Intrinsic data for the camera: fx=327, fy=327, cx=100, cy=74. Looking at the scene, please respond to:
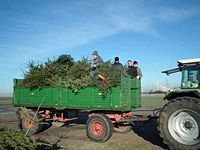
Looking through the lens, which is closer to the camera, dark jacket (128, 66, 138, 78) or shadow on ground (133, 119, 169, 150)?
shadow on ground (133, 119, 169, 150)

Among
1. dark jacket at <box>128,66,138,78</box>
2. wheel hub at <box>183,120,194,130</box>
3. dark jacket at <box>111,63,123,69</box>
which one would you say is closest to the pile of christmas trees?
dark jacket at <box>111,63,123,69</box>

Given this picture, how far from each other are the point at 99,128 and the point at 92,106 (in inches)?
31.8

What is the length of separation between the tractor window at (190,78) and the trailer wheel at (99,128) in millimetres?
3011

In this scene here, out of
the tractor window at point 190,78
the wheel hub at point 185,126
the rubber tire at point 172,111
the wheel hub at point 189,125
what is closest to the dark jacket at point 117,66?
the tractor window at point 190,78

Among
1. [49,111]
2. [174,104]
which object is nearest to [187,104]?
[174,104]

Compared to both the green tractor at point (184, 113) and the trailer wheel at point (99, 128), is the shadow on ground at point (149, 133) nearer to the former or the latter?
the green tractor at point (184, 113)

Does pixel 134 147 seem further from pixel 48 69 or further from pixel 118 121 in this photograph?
pixel 48 69

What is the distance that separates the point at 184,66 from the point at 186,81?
1.41ft

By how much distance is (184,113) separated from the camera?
885 cm

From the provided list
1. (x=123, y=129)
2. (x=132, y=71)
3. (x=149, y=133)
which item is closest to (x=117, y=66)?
(x=132, y=71)

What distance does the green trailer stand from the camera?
11.0 meters

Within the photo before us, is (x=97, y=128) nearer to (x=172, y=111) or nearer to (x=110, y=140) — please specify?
(x=110, y=140)

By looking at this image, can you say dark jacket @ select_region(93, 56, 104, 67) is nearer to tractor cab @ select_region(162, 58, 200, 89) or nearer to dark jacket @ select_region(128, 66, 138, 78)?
dark jacket @ select_region(128, 66, 138, 78)

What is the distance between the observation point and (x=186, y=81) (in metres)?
9.27
